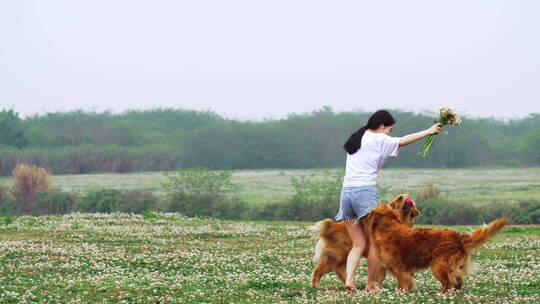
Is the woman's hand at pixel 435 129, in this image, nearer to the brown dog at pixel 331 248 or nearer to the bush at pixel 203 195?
the brown dog at pixel 331 248

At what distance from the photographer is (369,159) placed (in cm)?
1012

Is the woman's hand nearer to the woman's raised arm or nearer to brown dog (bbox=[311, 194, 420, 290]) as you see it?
the woman's raised arm

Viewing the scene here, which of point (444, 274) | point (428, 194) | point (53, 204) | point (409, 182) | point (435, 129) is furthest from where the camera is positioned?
point (409, 182)

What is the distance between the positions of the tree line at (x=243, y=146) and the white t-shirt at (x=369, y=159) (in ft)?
199

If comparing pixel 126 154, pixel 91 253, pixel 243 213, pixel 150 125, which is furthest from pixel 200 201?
pixel 150 125

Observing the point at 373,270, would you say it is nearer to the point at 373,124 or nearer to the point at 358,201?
the point at 358,201

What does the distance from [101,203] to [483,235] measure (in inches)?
1249

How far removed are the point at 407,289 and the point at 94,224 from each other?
56.9 feet

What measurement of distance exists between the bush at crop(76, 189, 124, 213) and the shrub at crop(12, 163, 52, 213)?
2491 mm

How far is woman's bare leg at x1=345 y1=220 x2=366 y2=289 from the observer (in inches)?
406

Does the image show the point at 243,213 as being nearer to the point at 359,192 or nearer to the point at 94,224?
the point at 94,224

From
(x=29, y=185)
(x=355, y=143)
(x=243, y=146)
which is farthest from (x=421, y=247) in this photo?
(x=243, y=146)

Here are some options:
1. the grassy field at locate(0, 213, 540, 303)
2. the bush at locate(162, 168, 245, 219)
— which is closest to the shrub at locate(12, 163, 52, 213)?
the bush at locate(162, 168, 245, 219)

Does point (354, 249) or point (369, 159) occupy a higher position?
point (369, 159)
